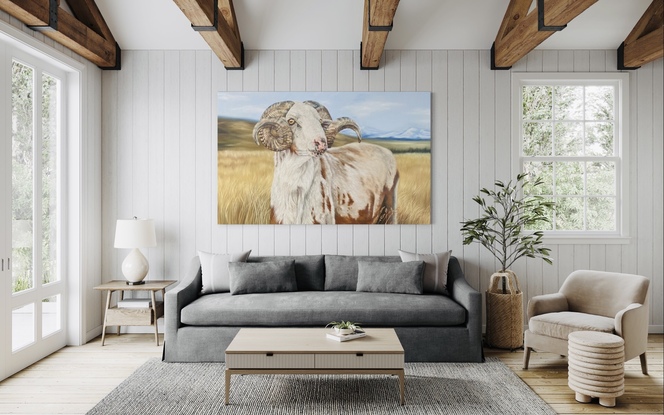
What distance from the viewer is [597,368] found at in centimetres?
327

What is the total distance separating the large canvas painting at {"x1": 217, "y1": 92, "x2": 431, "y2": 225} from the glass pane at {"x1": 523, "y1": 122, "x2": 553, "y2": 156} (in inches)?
40.3

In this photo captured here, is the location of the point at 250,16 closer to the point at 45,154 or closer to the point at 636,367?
the point at 45,154

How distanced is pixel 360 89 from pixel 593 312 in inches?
114

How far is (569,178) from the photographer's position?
5.27 meters

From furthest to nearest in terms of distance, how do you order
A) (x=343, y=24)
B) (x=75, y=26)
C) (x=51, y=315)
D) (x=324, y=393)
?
(x=343, y=24), (x=51, y=315), (x=75, y=26), (x=324, y=393)

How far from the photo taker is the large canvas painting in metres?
5.13

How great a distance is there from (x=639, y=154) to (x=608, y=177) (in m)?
0.36

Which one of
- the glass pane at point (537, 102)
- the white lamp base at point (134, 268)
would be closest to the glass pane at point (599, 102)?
the glass pane at point (537, 102)

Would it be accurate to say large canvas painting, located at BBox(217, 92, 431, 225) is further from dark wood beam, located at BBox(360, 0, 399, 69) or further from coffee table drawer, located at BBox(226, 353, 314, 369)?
coffee table drawer, located at BBox(226, 353, 314, 369)

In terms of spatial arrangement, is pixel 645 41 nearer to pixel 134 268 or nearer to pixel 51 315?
pixel 134 268

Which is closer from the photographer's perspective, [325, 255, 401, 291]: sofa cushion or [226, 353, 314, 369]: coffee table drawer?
[226, 353, 314, 369]: coffee table drawer

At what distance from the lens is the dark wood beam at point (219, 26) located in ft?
12.0

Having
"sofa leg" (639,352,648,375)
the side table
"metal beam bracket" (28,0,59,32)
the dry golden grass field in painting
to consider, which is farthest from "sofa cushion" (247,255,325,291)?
"sofa leg" (639,352,648,375)

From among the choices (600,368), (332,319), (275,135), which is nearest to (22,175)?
(275,135)
